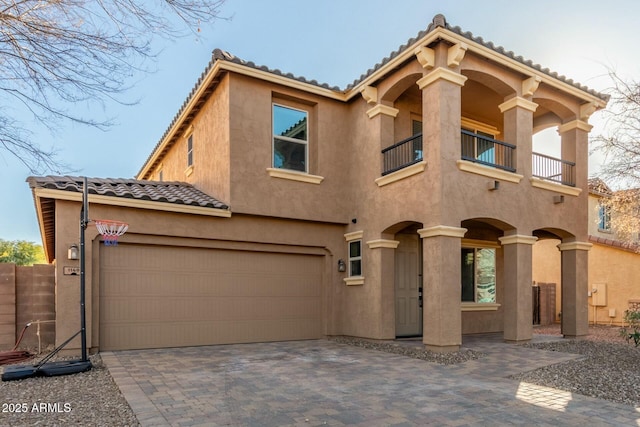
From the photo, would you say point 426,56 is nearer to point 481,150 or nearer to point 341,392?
point 481,150

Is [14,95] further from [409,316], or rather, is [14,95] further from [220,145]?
[409,316]

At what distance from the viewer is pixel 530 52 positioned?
10.5 metres

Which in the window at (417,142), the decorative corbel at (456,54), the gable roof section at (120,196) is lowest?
the gable roof section at (120,196)

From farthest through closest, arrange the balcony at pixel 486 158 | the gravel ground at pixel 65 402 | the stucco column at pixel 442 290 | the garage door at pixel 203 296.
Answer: the balcony at pixel 486 158 < the garage door at pixel 203 296 < the stucco column at pixel 442 290 < the gravel ground at pixel 65 402

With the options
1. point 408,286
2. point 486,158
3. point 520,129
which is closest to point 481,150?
point 486,158

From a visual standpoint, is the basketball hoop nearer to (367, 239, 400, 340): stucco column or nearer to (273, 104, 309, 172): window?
(273, 104, 309, 172): window

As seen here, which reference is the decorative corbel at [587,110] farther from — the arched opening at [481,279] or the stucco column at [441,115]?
the stucco column at [441,115]

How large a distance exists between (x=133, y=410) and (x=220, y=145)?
22.4ft

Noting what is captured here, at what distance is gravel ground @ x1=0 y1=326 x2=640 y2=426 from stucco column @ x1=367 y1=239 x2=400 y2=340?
2.55 ft

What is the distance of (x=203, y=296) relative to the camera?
9.99m

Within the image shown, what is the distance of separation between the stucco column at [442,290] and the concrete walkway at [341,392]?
675 millimetres

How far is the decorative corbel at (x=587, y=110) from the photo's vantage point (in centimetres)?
1154

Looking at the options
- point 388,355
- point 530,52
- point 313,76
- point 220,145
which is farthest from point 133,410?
point 530,52

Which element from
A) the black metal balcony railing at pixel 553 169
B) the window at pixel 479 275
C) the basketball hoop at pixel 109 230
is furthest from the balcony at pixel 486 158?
the basketball hoop at pixel 109 230
